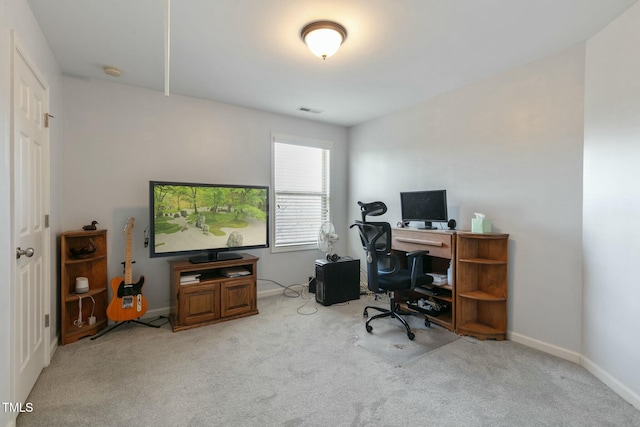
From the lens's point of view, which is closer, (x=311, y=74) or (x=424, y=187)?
(x=311, y=74)

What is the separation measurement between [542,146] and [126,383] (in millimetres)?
3843

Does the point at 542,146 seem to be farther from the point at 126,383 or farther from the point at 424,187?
the point at 126,383

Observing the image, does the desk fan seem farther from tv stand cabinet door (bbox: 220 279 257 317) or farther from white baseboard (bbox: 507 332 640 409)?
white baseboard (bbox: 507 332 640 409)

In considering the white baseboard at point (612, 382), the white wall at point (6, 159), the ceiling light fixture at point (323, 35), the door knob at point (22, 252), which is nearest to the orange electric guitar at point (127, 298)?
the door knob at point (22, 252)

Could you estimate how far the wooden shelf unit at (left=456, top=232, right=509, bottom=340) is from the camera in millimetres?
2813

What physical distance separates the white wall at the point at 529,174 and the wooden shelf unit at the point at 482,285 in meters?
0.10

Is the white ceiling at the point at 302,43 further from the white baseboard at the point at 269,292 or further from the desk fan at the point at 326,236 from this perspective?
the white baseboard at the point at 269,292

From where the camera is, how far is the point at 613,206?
2.09 meters

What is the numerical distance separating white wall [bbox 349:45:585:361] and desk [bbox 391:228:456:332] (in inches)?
16.8

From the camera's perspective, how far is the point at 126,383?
6.89 ft

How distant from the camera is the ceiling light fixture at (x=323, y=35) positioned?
212 centimetres

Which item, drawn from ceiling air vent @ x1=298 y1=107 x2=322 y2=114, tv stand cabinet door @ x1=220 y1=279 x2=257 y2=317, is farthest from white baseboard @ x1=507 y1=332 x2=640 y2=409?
ceiling air vent @ x1=298 y1=107 x2=322 y2=114

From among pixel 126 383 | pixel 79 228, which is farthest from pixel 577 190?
pixel 79 228

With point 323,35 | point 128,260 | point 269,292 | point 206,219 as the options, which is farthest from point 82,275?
point 323,35
